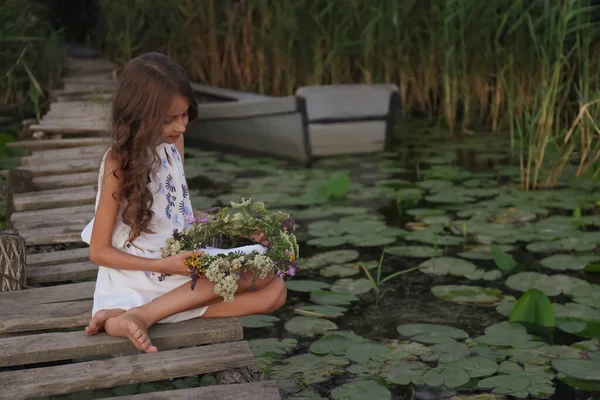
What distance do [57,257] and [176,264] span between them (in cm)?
87

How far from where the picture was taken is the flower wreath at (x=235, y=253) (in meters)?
2.06

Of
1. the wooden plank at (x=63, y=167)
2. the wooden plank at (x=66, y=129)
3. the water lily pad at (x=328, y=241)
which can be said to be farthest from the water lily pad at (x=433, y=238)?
the wooden plank at (x=66, y=129)

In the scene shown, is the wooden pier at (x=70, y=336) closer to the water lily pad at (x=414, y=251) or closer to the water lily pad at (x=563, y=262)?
the water lily pad at (x=414, y=251)

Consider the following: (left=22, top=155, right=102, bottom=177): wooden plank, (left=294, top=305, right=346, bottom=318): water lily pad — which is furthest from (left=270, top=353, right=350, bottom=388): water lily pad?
(left=22, top=155, right=102, bottom=177): wooden plank

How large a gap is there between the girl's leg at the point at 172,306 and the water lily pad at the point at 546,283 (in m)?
1.10

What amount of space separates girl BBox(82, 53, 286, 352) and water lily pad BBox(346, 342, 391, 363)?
34 centimetres

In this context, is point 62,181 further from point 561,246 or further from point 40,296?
point 561,246

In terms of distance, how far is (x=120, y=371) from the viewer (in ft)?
6.15

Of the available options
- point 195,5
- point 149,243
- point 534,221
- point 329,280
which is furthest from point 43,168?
point 195,5

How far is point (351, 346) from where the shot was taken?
254cm

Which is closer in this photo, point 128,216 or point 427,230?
point 128,216

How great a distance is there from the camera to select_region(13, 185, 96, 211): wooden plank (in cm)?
342

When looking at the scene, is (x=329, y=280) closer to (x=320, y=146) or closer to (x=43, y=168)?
(x=43, y=168)

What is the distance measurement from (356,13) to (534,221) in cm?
225
